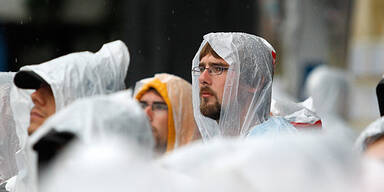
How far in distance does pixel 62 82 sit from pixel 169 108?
0.98m

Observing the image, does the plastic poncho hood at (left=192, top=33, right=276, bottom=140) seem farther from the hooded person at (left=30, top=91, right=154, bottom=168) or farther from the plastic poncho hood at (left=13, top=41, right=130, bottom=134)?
the hooded person at (left=30, top=91, right=154, bottom=168)

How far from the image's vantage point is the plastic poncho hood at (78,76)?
3.07 m

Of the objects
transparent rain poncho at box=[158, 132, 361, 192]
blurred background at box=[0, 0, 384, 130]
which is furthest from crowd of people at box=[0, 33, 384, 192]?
blurred background at box=[0, 0, 384, 130]

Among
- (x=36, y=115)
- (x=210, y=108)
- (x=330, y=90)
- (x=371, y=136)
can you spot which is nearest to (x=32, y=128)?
(x=36, y=115)

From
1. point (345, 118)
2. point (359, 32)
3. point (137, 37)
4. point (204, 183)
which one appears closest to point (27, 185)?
point (204, 183)

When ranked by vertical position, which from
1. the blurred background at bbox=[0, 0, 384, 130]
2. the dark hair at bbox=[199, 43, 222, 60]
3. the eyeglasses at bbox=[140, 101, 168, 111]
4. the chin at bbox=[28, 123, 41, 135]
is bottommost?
the blurred background at bbox=[0, 0, 384, 130]

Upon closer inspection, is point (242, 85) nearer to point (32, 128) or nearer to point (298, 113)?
point (298, 113)

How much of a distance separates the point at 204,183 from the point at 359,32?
12.1 m

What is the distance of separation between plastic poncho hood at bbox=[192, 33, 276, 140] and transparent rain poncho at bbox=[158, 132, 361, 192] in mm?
1873

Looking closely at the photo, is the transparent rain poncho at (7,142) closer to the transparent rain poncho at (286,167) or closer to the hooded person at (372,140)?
the hooded person at (372,140)

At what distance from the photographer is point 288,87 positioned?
A: 1205 centimetres

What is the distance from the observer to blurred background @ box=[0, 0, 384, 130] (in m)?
5.41

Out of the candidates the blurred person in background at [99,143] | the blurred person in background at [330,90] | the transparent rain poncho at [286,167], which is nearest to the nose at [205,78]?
the blurred person in background at [99,143]

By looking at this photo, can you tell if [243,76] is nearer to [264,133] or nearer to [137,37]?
[264,133]
